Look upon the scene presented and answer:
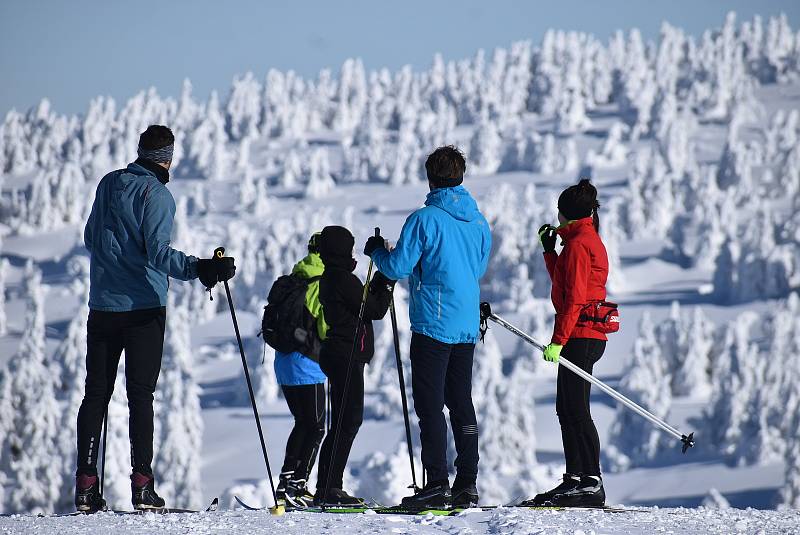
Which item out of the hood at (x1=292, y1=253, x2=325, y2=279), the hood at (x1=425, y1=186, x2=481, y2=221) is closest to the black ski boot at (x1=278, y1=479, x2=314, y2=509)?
the hood at (x1=292, y1=253, x2=325, y2=279)

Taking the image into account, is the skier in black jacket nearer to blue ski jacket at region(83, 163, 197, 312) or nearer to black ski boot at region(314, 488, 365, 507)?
black ski boot at region(314, 488, 365, 507)

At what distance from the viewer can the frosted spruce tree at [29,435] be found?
4281cm

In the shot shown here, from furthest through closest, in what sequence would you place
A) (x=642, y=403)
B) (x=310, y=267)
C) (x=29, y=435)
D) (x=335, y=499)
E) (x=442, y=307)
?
1. (x=642, y=403)
2. (x=29, y=435)
3. (x=310, y=267)
4. (x=335, y=499)
5. (x=442, y=307)

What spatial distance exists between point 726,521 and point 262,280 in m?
103

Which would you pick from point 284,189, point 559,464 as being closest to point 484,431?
point 559,464

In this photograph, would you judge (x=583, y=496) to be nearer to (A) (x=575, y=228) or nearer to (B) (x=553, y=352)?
(B) (x=553, y=352)

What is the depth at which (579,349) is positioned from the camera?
609cm

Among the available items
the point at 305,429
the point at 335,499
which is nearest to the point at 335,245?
the point at 305,429

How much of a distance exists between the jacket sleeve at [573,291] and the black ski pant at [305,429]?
5.73ft

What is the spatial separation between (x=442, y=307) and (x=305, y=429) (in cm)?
156

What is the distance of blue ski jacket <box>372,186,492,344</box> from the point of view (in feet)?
18.7

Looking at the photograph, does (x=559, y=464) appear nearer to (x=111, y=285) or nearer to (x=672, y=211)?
(x=111, y=285)

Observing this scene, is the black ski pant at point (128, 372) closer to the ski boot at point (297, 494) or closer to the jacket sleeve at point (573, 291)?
the ski boot at point (297, 494)

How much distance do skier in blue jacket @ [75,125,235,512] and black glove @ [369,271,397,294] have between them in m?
0.89
